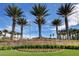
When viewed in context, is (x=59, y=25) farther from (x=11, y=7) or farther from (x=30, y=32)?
(x=11, y=7)

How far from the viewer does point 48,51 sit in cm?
560

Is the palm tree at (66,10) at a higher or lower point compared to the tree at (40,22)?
higher

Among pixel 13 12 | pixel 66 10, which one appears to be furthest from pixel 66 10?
pixel 13 12

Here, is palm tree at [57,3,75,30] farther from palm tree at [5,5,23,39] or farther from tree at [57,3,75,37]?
palm tree at [5,5,23,39]

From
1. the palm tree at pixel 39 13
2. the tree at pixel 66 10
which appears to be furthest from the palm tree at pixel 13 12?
the tree at pixel 66 10

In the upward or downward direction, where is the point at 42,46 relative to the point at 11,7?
downward

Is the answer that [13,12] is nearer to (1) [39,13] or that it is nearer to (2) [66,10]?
(1) [39,13]

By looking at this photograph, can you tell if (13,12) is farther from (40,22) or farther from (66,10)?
(66,10)

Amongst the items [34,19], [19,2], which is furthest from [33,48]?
[19,2]

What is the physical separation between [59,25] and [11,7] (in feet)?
3.12

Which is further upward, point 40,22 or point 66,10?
point 66,10

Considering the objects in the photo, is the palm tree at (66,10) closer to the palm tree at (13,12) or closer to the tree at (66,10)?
the tree at (66,10)

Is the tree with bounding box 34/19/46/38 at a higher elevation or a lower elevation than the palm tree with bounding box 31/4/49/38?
lower

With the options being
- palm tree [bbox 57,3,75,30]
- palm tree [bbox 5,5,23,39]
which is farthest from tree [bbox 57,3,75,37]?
palm tree [bbox 5,5,23,39]
